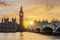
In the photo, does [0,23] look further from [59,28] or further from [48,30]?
[59,28]

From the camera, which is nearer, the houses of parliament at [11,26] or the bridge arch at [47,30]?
the bridge arch at [47,30]

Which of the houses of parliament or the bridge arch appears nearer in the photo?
the bridge arch

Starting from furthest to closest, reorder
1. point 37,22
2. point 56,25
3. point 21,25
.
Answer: point 21,25 < point 37,22 < point 56,25

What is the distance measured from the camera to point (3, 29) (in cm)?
8531

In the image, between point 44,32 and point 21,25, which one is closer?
point 44,32

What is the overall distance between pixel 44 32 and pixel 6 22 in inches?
1229

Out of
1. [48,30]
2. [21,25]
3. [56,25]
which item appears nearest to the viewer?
[56,25]

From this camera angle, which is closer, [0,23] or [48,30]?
[48,30]

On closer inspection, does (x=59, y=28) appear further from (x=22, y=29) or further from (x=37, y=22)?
(x=22, y=29)

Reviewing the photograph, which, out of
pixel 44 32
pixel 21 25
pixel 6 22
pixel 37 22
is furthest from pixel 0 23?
pixel 44 32

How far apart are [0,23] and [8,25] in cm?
335


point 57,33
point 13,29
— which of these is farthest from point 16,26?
point 57,33

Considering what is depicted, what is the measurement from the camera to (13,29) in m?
86.0

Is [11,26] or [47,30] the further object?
[11,26]
